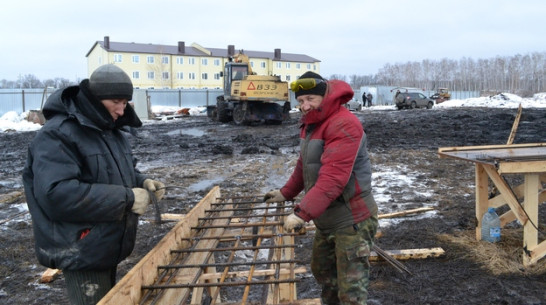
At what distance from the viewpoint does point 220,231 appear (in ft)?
12.8

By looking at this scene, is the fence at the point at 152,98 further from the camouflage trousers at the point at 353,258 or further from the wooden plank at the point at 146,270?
the camouflage trousers at the point at 353,258

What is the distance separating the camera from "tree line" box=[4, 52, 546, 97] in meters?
90.2

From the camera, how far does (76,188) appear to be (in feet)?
7.25

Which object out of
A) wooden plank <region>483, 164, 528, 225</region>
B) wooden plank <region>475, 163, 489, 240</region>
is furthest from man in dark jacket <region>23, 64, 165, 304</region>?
wooden plank <region>475, 163, 489, 240</region>

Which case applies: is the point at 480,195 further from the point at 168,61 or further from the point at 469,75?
the point at 469,75

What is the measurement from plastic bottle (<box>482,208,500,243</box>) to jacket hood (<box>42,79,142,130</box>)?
4114 mm

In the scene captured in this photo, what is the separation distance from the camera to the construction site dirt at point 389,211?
3992 mm

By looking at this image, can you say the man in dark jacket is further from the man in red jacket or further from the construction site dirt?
the man in red jacket

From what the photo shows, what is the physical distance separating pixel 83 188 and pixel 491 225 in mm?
4262

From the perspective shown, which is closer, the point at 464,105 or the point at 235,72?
the point at 235,72

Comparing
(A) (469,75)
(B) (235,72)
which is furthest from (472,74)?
(B) (235,72)

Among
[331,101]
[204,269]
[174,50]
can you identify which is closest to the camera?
[331,101]

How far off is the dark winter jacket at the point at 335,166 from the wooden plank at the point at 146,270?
1.00 metres

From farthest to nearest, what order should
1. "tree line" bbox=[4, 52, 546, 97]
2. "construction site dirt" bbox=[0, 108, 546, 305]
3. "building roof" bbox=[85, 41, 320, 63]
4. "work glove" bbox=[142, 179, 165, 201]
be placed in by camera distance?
"tree line" bbox=[4, 52, 546, 97] → "building roof" bbox=[85, 41, 320, 63] → "construction site dirt" bbox=[0, 108, 546, 305] → "work glove" bbox=[142, 179, 165, 201]
